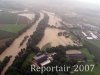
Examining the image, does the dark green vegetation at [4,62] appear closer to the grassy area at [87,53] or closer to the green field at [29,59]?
the green field at [29,59]

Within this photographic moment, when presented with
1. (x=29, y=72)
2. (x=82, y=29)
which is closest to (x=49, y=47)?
(x=29, y=72)

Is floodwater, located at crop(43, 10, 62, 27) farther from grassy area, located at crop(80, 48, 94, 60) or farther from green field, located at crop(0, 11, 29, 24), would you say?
grassy area, located at crop(80, 48, 94, 60)

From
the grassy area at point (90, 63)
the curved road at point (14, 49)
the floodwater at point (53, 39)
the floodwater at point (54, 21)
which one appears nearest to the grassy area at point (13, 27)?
the curved road at point (14, 49)

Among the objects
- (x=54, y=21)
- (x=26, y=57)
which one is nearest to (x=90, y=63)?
(x=26, y=57)

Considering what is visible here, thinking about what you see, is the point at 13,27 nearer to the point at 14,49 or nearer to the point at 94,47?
the point at 14,49

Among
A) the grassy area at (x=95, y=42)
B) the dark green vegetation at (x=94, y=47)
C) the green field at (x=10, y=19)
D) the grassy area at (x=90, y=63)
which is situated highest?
the green field at (x=10, y=19)

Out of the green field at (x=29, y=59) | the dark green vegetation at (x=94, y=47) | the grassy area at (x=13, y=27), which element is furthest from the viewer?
the grassy area at (x=13, y=27)

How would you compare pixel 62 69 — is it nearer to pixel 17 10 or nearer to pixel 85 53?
pixel 85 53

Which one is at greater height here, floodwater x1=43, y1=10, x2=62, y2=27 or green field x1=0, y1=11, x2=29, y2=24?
green field x1=0, y1=11, x2=29, y2=24

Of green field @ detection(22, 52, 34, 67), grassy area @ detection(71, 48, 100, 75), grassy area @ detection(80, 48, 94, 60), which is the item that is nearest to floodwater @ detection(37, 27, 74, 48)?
grassy area @ detection(80, 48, 94, 60)
